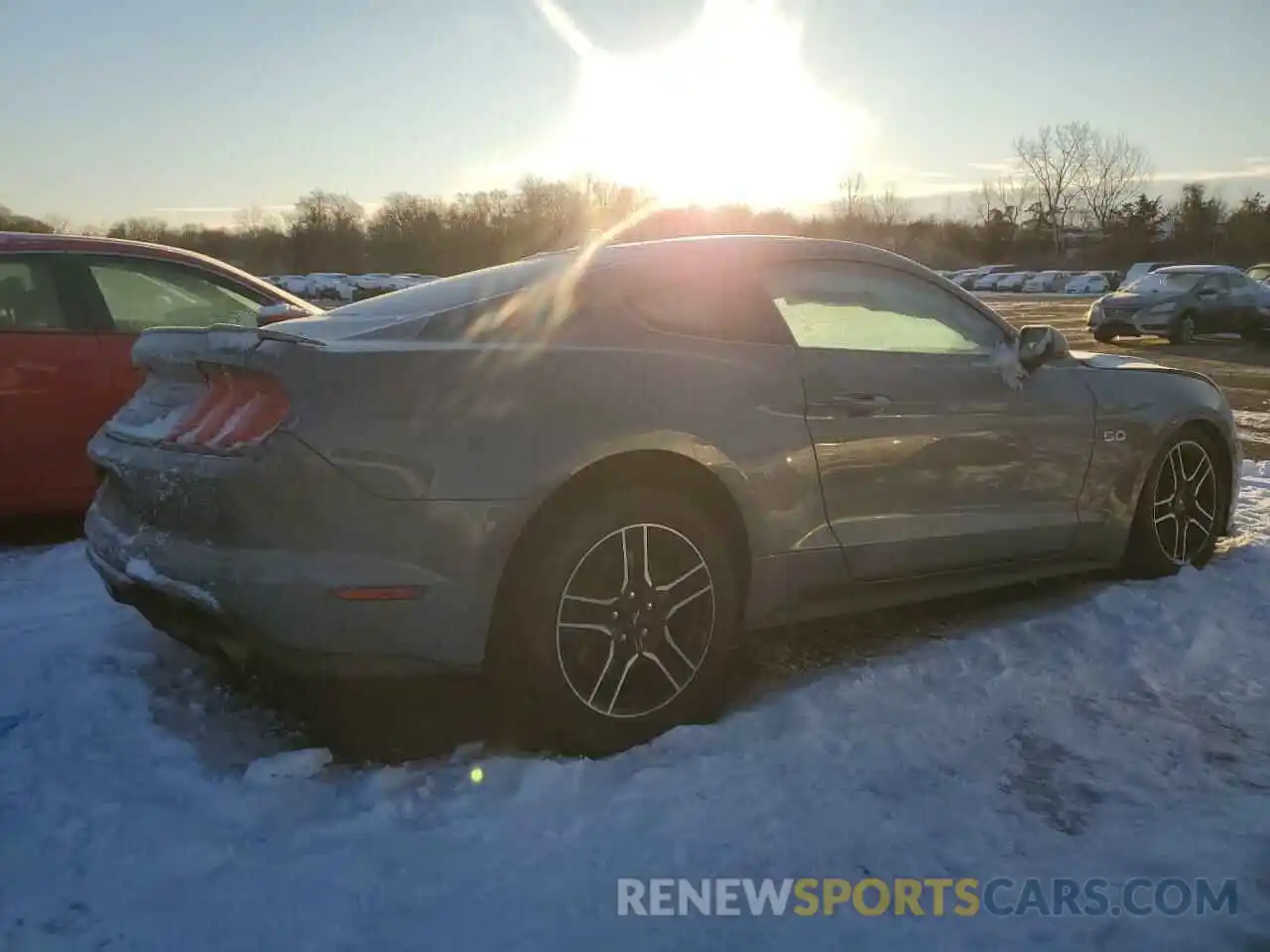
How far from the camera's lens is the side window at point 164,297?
5.37m

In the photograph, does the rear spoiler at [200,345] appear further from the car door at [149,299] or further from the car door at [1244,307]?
the car door at [1244,307]

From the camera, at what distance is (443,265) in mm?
74000

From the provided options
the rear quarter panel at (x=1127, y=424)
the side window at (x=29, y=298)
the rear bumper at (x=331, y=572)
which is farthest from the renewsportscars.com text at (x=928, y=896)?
the side window at (x=29, y=298)

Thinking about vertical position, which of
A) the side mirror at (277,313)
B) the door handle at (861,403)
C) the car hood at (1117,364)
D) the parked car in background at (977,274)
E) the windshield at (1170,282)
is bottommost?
the parked car in background at (977,274)

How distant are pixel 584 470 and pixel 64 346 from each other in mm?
3485

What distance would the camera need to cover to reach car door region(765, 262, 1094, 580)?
3.42 metres

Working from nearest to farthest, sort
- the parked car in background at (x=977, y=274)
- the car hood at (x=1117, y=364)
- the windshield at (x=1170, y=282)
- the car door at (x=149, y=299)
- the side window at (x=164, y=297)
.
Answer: the car hood at (x=1117, y=364)
the car door at (x=149, y=299)
the side window at (x=164, y=297)
the windshield at (x=1170, y=282)
the parked car in background at (x=977, y=274)

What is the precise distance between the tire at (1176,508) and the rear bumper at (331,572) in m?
2.92

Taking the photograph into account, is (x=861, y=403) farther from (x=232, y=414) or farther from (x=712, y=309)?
(x=232, y=414)

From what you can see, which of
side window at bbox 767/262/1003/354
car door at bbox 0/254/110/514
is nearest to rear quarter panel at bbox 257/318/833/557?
side window at bbox 767/262/1003/354

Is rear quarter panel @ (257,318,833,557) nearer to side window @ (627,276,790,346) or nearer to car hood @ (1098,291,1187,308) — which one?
side window @ (627,276,790,346)

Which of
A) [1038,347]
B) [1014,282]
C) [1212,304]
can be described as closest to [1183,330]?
[1212,304]

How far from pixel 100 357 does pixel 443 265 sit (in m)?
70.9

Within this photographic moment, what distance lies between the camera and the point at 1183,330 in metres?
19.9
